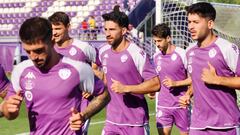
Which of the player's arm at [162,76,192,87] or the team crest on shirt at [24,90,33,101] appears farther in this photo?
the player's arm at [162,76,192,87]

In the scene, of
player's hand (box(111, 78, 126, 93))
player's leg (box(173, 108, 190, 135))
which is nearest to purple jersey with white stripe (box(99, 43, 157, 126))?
player's hand (box(111, 78, 126, 93))

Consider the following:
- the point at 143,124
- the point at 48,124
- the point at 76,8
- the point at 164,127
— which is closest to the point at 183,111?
the point at 164,127

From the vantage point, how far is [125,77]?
23.9 feet

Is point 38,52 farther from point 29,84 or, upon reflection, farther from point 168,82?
point 168,82

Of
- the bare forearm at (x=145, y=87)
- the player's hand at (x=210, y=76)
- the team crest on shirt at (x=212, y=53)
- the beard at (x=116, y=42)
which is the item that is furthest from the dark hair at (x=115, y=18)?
→ the player's hand at (x=210, y=76)

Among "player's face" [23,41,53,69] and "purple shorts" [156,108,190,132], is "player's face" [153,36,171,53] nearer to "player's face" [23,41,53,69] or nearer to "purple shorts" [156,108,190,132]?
"purple shorts" [156,108,190,132]

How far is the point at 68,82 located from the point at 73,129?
38 cm

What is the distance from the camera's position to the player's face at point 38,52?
13.9 feet

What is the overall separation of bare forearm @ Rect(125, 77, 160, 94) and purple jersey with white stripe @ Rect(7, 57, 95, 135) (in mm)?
2140

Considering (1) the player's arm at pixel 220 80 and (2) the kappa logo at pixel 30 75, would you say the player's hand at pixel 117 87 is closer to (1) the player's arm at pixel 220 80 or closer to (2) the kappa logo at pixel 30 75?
(1) the player's arm at pixel 220 80

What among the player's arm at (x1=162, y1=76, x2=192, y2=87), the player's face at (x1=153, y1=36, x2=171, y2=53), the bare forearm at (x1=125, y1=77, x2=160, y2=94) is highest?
the player's face at (x1=153, y1=36, x2=171, y2=53)

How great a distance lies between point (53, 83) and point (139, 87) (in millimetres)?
2397

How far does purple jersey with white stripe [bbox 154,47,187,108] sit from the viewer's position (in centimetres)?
973

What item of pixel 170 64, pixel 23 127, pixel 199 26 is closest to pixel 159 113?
pixel 170 64
